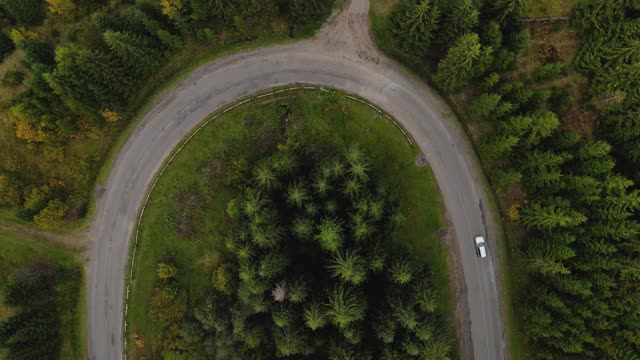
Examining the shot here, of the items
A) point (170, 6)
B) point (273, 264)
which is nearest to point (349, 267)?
point (273, 264)

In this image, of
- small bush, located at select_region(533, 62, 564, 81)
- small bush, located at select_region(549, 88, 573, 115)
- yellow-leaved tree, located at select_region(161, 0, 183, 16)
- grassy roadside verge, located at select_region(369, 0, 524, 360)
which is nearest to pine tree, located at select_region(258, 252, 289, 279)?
grassy roadside verge, located at select_region(369, 0, 524, 360)

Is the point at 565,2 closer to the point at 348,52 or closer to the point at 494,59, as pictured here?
the point at 494,59

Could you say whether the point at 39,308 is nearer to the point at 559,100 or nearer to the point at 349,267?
the point at 349,267

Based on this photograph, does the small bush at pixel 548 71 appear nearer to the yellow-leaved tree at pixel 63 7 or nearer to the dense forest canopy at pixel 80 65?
the dense forest canopy at pixel 80 65

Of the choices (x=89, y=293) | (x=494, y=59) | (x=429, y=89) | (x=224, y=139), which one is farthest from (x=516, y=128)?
(x=89, y=293)

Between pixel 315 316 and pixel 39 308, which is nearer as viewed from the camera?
pixel 315 316

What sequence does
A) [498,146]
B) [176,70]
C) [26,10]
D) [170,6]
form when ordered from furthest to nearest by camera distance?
[176,70] < [26,10] < [170,6] < [498,146]

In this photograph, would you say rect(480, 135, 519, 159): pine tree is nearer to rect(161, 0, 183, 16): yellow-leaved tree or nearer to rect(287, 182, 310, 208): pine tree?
rect(287, 182, 310, 208): pine tree
